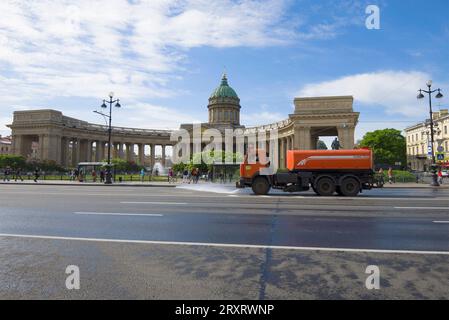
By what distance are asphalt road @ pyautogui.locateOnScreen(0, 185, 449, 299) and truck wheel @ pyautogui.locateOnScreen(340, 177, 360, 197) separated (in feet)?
28.2

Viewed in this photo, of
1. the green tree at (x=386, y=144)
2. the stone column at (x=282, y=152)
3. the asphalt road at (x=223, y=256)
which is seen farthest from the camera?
the stone column at (x=282, y=152)

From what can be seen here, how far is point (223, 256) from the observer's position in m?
5.43

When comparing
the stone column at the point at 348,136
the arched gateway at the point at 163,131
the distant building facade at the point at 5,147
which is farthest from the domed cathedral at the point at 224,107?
the distant building facade at the point at 5,147

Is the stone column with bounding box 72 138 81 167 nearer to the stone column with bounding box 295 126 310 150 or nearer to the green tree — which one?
the stone column with bounding box 295 126 310 150

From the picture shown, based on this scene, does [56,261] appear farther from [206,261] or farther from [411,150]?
[411,150]

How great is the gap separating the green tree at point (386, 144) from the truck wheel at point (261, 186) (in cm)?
7244

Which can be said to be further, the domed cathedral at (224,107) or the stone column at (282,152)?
the domed cathedral at (224,107)

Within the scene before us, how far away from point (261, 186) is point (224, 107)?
3668 inches

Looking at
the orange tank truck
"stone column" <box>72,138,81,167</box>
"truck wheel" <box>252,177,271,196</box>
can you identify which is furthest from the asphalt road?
"stone column" <box>72,138,81,167</box>

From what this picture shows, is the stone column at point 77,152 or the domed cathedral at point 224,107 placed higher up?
the domed cathedral at point 224,107

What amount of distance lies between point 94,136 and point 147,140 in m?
→ 16.4

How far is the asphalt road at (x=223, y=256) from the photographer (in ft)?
13.0

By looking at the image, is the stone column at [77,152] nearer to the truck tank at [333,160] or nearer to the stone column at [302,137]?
the stone column at [302,137]

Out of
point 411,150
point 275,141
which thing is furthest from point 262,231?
point 411,150
